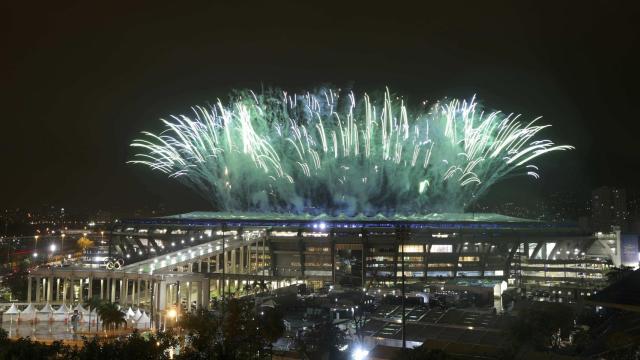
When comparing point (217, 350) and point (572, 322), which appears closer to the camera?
point (217, 350)

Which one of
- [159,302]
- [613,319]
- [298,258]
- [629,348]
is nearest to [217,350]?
[629,348]

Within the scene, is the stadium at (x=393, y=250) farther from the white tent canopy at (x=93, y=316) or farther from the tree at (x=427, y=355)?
the tree at (x=427, y=355)

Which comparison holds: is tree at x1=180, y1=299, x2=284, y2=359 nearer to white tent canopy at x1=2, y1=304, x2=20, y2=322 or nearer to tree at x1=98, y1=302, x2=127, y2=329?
tree at x1=98, y1=302, x2=127, y2=329

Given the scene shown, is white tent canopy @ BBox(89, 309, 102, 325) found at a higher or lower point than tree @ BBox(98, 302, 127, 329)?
lower

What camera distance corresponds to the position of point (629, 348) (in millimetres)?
14469

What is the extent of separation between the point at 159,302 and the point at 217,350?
86.5 feet

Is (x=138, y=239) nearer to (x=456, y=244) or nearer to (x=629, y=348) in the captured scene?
(x=456, y=244)

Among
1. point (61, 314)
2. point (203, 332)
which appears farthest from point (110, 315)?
point (203, 332)

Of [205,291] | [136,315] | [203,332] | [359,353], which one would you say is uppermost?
[203,332]

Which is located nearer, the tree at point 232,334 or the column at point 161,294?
the tree at point 232,334

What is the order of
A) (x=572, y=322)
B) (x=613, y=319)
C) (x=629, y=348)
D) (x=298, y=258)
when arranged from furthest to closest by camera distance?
(x=298, y=258) < (x=572, y=322) < (x=613, y=319) < (x=629, y=348)

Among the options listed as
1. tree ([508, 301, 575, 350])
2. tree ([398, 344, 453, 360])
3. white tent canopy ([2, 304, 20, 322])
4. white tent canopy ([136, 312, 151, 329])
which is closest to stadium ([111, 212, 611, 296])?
white tent canopy ([2, 304, 20, 322])

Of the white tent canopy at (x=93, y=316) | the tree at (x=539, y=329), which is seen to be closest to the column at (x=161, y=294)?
the white tent canopy at (x=93, y=316)

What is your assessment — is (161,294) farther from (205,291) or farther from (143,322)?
(143,322)
